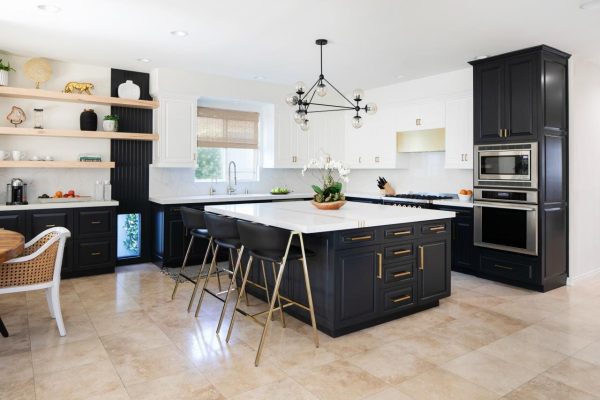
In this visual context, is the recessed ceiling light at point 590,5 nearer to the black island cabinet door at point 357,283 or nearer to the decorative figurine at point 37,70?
the black island cabinet door at point 357,283

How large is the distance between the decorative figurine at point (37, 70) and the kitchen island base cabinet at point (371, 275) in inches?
146

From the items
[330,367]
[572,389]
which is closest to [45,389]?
[330,367]

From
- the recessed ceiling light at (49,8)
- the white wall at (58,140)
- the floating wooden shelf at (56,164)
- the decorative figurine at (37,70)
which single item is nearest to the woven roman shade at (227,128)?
the white wall at (58,140)

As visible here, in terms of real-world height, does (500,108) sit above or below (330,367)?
above

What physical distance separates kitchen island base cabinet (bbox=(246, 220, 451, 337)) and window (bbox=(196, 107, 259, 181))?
10.0 feet

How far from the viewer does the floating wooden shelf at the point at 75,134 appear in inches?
191

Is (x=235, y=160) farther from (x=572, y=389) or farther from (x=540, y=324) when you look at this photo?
(x=572, y=389)

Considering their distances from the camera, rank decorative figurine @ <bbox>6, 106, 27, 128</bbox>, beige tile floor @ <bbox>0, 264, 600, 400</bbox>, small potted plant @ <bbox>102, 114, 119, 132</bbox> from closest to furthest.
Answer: beige tile floor @ <bbox>0, 264, 600, 400</bbox>
decorative figurine @ <bbox>6, 106, 27, 128</bbox>
small potted plant @ <bbox>102, 114, 119, 132</bbox>

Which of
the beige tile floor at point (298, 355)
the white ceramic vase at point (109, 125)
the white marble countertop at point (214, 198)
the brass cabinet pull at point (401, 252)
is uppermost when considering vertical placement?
the white ceramic vase at point (109, 125)

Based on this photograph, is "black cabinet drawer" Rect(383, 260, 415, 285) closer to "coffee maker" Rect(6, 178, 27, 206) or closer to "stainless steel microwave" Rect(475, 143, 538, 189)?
"stainless steel microwave" Rect(475, 143, 538, 189)

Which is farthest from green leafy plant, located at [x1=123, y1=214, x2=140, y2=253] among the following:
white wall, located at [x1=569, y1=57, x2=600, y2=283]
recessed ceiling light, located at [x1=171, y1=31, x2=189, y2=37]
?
white wall, located at [x1=569, y1=57, x2=600, y2=283]

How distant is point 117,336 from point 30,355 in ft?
1.89

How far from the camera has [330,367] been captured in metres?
2.80

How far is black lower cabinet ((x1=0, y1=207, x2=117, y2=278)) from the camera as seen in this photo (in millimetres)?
4781
